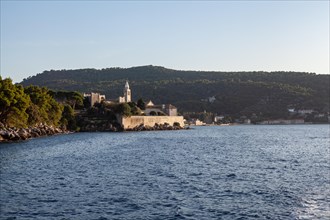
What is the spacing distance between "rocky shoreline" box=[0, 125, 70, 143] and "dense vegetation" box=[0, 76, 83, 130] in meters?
1.22

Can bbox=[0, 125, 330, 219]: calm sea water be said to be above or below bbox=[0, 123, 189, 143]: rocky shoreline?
below

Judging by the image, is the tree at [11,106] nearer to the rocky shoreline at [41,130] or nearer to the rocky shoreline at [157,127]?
the rocky shoreline at [41,130]

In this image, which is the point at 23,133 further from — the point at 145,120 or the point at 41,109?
the point at 145,120

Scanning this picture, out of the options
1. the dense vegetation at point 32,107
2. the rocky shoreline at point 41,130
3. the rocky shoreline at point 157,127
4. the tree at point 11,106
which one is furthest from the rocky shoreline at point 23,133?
the rocky shoreline at point 157,127

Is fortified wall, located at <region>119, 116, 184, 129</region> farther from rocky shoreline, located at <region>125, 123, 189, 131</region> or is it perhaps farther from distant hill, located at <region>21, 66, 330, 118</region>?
distant hill, located at <region>21, 66, 330, 118</region>

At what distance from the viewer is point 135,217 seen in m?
17.6

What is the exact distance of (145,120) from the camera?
106312 millimetres

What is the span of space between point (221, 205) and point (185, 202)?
1.67m

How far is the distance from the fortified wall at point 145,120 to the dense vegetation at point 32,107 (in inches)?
460

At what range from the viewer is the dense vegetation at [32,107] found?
6062 cm

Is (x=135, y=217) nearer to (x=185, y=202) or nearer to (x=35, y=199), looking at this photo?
(x=185, y=202)

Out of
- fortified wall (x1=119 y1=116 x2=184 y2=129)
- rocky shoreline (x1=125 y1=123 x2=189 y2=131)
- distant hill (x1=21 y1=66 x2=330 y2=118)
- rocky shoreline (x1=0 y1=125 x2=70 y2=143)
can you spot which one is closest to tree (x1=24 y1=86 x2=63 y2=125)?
rocky shoreline (x1=0 y1=125 x2=70 y2=143)

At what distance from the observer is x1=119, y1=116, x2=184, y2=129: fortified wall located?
9919 centimetres

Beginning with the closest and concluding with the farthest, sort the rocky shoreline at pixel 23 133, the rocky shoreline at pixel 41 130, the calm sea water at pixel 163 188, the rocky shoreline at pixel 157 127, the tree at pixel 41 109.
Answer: the calm sea water at pixel 163 188 → the rocky shoreline at pixel 23 133 → the rocky shoreline at pixel 41 130 → the tree at pixel 41 109 → the rocky shoreline at pixel 157 127
